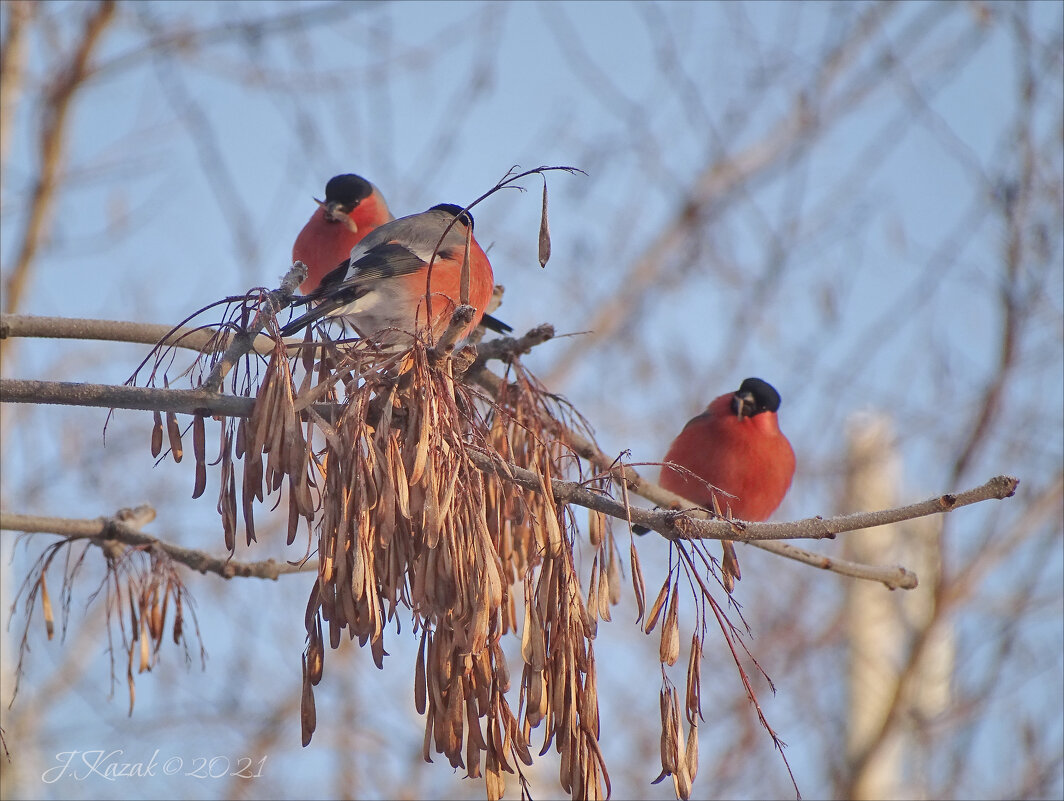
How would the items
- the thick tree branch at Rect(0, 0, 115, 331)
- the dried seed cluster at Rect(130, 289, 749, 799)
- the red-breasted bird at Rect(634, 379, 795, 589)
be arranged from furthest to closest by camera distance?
the thick tree branch at Rect(0, 0, 115, 331) < the red-breasted bird at Rect(634, 379, 795, 589) < the dried seed cluster at Rect(130, 289, 749, 799)

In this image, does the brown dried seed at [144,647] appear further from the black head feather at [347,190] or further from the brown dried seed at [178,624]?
the black head feather at [347,190]

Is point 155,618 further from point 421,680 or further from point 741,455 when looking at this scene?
point 741,455

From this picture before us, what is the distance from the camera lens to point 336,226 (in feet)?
13.5

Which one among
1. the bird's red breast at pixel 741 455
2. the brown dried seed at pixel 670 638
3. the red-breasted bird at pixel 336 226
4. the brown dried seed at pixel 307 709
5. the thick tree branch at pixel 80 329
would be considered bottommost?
the brown dried seed at pixel 307 709

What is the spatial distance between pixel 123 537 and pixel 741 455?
6.71 feet

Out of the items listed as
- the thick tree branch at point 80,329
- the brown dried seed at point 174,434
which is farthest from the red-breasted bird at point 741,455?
the brown dried seed at point 174,434

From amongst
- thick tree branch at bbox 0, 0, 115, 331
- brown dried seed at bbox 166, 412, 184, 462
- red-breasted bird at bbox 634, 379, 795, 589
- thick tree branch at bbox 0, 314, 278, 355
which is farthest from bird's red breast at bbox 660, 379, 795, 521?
thick tree branch at bbox 0, 0, 115, 331

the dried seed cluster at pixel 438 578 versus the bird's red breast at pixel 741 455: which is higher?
the bird's red breast at pixel 741 455

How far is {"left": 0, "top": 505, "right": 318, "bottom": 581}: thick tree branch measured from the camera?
2.47 meters

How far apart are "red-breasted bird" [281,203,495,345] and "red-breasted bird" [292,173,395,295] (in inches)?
29.2

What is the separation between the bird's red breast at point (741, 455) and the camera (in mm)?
3832

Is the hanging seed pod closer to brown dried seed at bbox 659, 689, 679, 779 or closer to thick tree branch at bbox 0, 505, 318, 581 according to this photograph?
brown dried seed at bbox 659, 689, 679, 779

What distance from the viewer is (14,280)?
18.1ft

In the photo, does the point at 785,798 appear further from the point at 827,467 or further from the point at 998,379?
the point at 998,379
